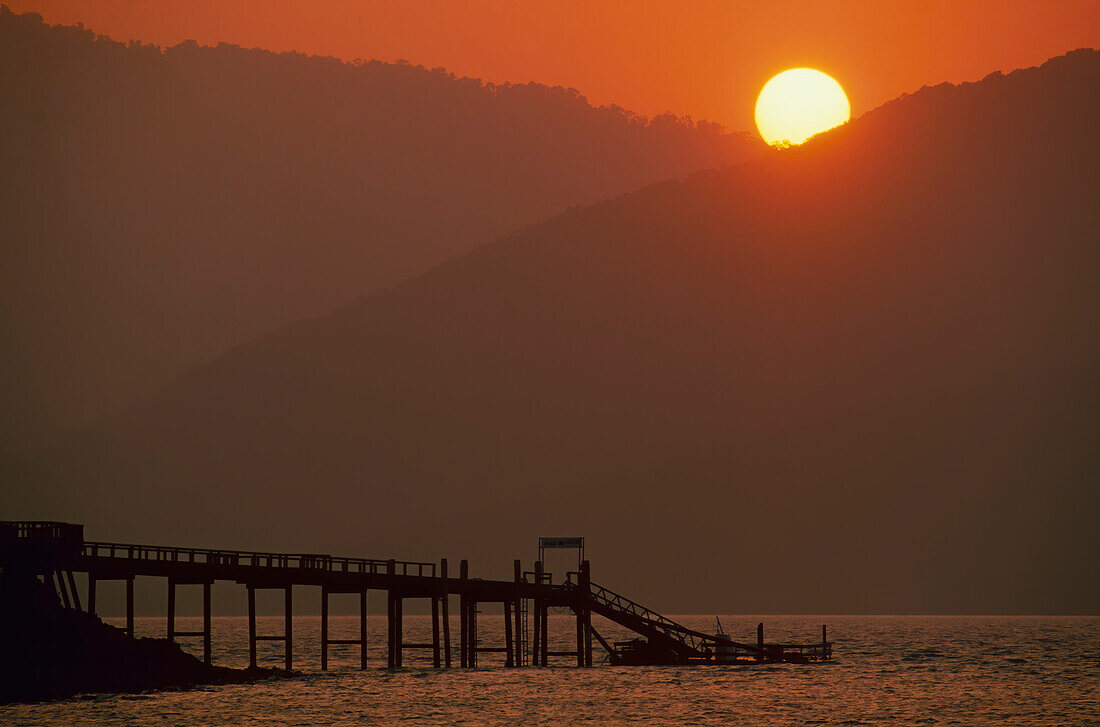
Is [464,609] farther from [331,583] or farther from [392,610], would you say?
[331,583]

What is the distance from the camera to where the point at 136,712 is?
230 feet

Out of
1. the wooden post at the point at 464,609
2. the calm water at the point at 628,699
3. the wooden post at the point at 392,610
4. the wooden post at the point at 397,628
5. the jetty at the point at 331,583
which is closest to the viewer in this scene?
the jetty at the point at 331,583

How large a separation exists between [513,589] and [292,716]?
1753cm

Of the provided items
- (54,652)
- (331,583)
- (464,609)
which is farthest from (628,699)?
(54,652)

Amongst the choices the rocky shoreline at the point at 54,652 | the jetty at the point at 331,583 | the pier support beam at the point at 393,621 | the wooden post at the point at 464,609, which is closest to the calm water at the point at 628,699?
the rocky shoreline at the point at 54,652

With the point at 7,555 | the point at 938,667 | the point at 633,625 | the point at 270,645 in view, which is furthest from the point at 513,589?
the point at 270,645

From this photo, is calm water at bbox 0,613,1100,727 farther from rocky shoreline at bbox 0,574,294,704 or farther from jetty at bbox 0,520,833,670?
jetty at bbox 0,520,833,670

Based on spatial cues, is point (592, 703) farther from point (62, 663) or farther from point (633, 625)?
point (62, 663)

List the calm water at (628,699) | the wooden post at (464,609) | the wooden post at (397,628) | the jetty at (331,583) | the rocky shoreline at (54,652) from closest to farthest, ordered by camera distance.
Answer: the rocky shoreline at (54,652) < the jetty at (331,583) < the calm water at (628,699) < the wooden post at (464,609) < the wooden post at (397,628)

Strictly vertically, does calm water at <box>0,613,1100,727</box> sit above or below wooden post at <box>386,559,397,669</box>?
below

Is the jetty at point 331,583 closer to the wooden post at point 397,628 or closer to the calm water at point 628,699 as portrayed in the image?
the wooden post at point 397,628

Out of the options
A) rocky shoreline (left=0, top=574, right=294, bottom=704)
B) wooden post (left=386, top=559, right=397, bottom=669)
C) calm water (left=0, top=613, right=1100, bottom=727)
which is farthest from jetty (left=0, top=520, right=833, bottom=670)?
calm water (left=0, top=613, right=1100, bottom=727)

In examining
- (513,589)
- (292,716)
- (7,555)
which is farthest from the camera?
(513,589)

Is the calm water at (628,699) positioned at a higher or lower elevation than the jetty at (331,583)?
lower
